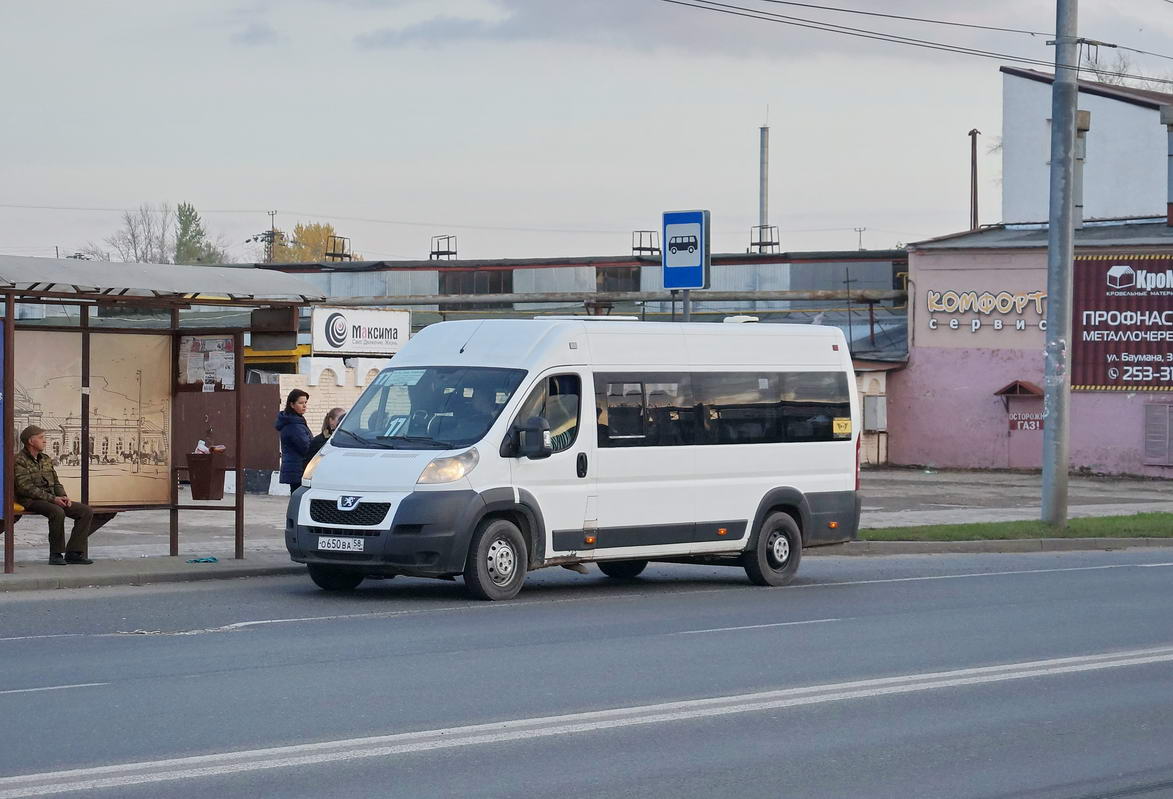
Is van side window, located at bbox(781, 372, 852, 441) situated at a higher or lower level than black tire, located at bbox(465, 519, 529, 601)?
higher

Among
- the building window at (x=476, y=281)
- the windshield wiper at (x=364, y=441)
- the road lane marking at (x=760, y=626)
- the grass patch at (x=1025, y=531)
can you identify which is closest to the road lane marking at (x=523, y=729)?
the road lane marking at (x=760, y=626)

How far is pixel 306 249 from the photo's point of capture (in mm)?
117000

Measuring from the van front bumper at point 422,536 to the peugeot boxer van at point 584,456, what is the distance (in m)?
0.01

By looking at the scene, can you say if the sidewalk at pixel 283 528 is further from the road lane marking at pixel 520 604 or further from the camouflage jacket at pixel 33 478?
the road lane marking at pixel 520 604

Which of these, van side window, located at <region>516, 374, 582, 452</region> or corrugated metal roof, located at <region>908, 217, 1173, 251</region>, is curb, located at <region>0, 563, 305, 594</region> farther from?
corrugated metal roof, located at <region>908, 217, 1173, 251</region>

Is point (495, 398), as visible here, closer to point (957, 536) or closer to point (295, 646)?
point (295, 646)

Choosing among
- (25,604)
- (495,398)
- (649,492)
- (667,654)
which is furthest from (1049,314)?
(25,604)

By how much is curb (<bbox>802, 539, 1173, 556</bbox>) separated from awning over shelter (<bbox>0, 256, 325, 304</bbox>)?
7869 mm

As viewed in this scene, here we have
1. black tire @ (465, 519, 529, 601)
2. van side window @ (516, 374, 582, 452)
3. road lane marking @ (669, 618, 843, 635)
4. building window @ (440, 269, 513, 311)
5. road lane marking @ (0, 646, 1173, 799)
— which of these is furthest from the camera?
building window @ (440, 269, 513, 311)

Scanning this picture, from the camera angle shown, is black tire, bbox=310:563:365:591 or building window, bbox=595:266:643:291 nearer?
black tire, bbox=310:563:365:591

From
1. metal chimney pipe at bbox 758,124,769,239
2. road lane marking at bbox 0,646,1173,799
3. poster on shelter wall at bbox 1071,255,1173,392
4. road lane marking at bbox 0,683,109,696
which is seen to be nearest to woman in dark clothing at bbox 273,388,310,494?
road lane marking at bbox 0,683,109,696

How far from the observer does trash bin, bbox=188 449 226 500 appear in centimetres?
1752

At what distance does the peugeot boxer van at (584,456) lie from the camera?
14.0 metres

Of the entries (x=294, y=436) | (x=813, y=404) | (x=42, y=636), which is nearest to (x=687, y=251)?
(x=813, y=404)
